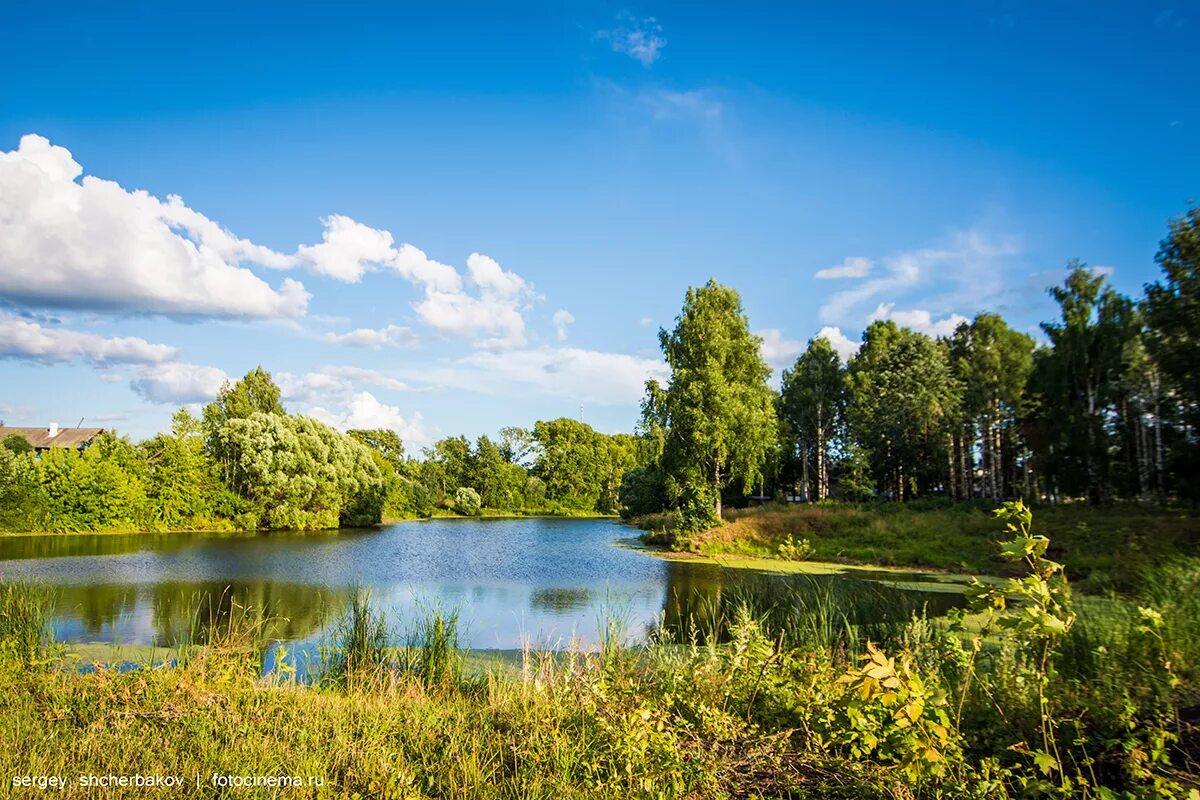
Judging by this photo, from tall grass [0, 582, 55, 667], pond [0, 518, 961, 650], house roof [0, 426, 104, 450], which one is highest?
house roof [0, 426, 104, 450]

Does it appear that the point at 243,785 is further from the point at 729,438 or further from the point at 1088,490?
the point at 1088,490

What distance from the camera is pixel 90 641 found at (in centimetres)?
1058

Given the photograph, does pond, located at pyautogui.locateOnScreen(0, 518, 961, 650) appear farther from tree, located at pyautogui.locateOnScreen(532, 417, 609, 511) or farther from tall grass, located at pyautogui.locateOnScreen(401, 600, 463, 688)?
tree, located at pyautogui.locateOnScreen(532, 417, 609, 511)

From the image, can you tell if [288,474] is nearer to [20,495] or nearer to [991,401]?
[20,495]

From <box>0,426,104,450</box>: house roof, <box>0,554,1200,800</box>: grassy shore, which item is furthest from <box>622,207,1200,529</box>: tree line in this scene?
<box>0,426,104,450</box>: house roof

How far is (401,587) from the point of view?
1789 cm

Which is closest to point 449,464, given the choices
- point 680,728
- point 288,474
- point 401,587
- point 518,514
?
point 518,514

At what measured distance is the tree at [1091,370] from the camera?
27.0m

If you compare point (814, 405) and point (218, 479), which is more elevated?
point (814, 405)

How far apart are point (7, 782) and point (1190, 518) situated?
88.3ft

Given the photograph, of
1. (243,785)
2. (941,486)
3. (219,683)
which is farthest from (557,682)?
(941,486)

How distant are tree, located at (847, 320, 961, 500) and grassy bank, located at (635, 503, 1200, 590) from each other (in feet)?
29.3

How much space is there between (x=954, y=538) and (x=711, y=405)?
36.8ft

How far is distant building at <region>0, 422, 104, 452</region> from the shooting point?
56.8 metres
